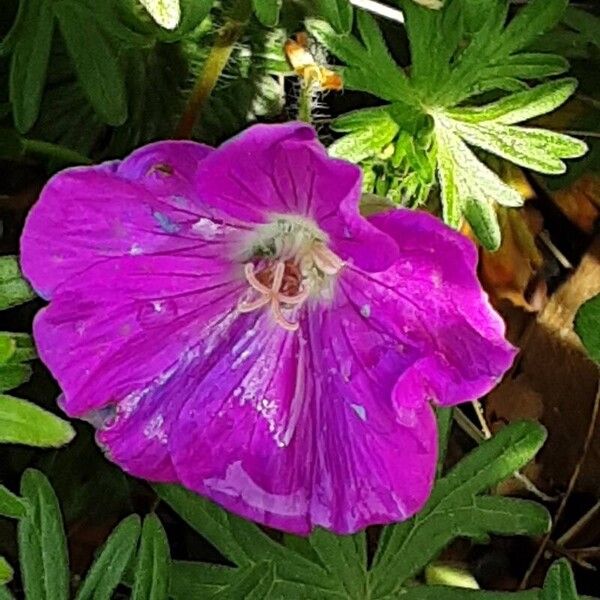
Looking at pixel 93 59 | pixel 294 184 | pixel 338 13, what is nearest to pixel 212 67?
pixel 93 59

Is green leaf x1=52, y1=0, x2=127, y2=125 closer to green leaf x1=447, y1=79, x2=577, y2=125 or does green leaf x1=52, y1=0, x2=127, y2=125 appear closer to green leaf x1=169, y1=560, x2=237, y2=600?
green leaf x1=447, y1=79, x2=577, y2=125

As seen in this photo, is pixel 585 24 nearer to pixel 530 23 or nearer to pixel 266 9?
pixel 530 23

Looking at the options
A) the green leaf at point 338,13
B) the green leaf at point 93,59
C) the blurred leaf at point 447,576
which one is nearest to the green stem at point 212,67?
the green leaf at point 93,59

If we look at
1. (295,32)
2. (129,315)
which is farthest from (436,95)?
(129,315)

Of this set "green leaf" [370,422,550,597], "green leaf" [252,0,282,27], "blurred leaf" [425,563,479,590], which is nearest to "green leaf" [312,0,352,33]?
"green leaf" [252,0,282,27]

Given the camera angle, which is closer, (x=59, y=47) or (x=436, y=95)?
(x=436, y=95)

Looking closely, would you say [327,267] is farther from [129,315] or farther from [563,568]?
[563,568]

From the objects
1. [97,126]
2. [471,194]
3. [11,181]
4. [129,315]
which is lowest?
[11,181]
